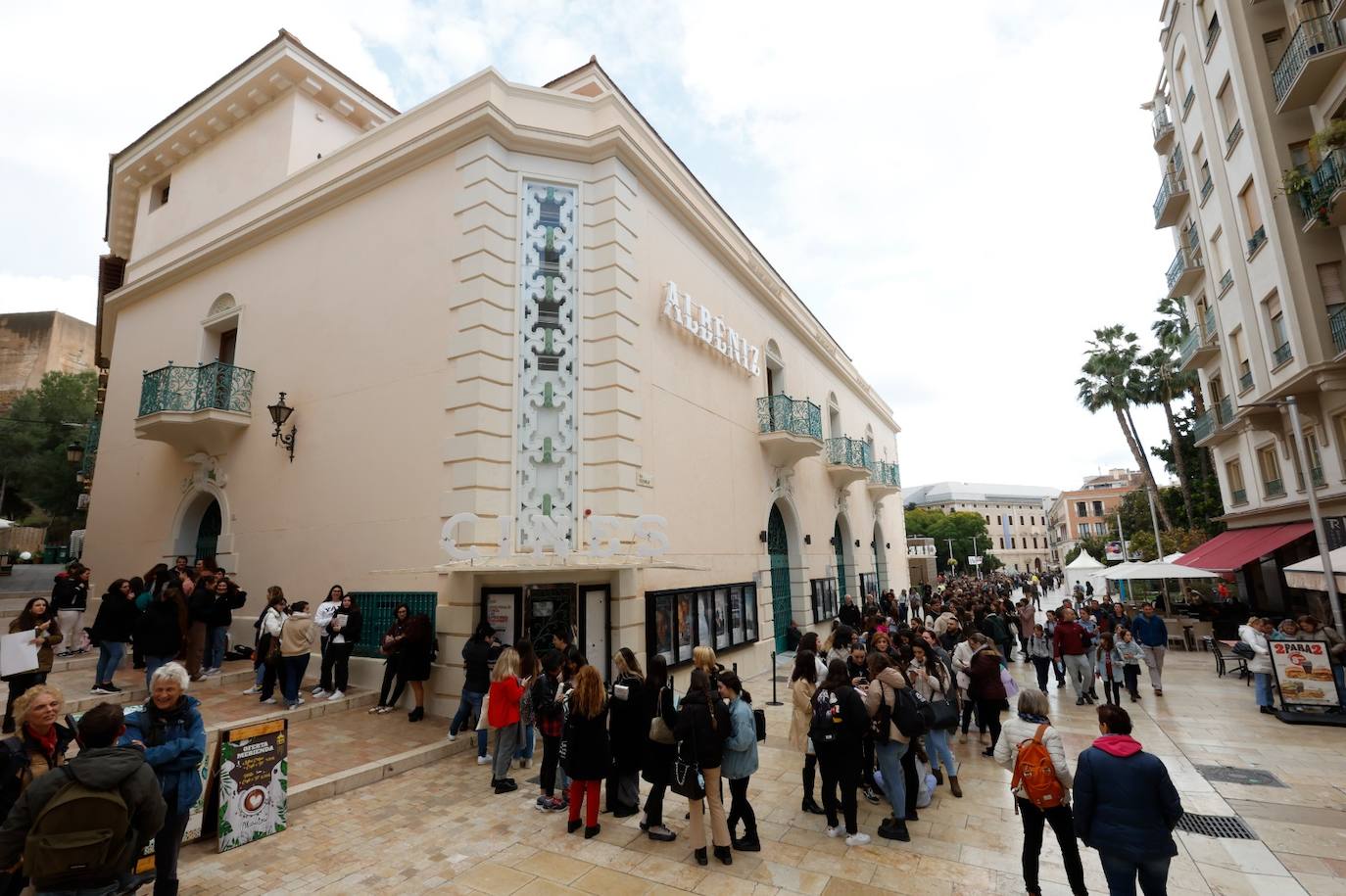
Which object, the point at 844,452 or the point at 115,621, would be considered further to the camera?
the point at 844,452

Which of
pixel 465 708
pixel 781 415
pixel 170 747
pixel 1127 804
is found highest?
pixel 781 415

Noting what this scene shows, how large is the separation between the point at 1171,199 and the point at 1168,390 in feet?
38.6

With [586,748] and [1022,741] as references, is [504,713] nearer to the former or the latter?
[586,748]

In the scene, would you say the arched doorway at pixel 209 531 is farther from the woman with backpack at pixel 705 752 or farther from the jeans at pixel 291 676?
the woman with backpack at pixel 705 752

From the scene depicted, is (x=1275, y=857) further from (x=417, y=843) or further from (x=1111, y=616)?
(x=1111, y=616)

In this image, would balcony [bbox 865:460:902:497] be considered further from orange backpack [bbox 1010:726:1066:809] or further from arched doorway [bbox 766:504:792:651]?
orange backpack [bbox 1010:726:1066:809]

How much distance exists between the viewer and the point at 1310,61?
1316cm

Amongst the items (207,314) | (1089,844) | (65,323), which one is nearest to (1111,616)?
(1089,844)

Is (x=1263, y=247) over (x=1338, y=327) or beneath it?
over

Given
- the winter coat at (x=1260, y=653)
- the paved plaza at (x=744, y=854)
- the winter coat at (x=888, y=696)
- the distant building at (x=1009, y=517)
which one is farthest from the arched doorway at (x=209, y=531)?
the distant building at (x=1009, y=517)

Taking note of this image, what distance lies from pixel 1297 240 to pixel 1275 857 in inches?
617

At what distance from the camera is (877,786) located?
6691 millimetres

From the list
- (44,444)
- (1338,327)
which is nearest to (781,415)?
(1338,327)

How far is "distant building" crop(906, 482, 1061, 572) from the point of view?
101 metres
